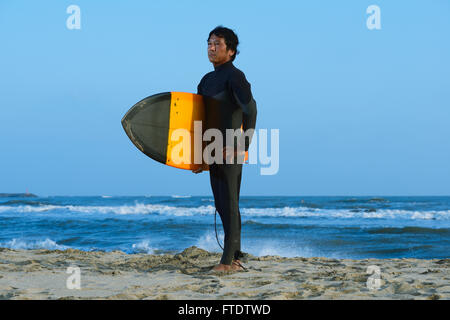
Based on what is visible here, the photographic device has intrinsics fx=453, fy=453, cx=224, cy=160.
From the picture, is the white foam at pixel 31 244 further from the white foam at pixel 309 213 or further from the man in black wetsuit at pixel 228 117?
the white foam at pixel 309 213

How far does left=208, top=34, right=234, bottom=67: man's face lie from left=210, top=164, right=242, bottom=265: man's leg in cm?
77

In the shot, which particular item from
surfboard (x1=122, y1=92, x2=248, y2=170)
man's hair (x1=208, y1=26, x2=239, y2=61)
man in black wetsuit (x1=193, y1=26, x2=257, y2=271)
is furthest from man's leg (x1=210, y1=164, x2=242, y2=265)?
man's hair (x1=208, y1=26, x2=239, y2=61)

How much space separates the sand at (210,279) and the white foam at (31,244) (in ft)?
8.31

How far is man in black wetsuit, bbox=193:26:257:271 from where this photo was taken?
124 inches

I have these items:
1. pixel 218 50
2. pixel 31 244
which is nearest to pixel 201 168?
pixel 218 50

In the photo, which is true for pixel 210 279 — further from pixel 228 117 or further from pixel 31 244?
pixel 31 244

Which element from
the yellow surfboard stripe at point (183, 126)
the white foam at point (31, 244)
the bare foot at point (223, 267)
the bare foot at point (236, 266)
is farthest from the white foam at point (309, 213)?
the yellow surfboard stripe at point (183, 126)

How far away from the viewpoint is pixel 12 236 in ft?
26.3

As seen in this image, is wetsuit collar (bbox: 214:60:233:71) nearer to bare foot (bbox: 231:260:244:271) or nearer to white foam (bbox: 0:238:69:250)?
bare foot (bbox: 231:260:244:271)

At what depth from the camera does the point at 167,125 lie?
3.33 m
